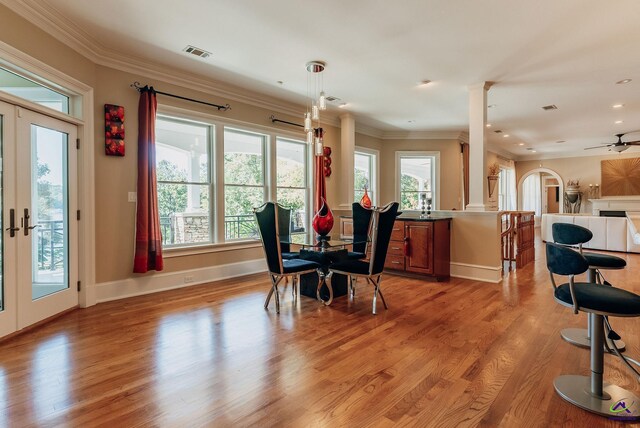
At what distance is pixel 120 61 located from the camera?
3809 mm

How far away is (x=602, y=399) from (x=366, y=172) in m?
6.27

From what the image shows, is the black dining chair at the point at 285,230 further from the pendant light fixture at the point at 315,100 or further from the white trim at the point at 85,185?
the white trim at the point at 85,185

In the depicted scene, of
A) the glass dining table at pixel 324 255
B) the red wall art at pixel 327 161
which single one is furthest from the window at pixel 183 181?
the red wall art at pixel 327 161

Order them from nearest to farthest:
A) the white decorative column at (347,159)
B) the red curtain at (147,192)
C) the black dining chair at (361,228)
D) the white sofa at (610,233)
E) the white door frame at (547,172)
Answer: the red curtain at (147,192) → the black dining chair at (361,228) → the white decorative column at (347,159) → the white sofa at (610,233) → the white door frame at (547,172)

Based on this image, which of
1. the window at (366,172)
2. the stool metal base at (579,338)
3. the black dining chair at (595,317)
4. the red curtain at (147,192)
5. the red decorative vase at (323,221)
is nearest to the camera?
the black dining chair at (595,317)

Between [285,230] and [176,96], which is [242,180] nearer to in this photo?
[285,230]

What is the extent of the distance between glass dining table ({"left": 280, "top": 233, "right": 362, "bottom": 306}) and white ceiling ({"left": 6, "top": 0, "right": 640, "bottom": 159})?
83.1 inches

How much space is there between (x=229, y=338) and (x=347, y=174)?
4305 millimetres

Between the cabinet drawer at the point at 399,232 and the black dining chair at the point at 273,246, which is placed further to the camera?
the cabinet drawer at the point at 399,232

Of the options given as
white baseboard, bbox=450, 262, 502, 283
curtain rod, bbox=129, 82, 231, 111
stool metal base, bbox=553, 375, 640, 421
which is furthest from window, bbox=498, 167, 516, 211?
stool metal base, bbox=553, 375, 640, 421

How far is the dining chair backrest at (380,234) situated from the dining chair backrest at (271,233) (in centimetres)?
93

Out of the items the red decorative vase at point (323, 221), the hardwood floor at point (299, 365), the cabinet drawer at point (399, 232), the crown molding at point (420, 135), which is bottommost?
the hardwood floor at point (299, 365)

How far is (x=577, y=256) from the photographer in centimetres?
177

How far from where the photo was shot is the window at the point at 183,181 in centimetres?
439
